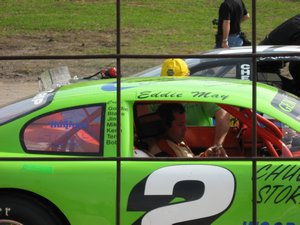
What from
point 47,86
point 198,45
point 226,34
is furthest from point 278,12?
point 47,86

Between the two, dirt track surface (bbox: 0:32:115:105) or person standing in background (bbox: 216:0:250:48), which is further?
dirt track surface (bbox: 0:32:115:105)

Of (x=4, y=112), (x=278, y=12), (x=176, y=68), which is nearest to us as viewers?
(x=4, y=112)

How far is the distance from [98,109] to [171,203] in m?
0.73

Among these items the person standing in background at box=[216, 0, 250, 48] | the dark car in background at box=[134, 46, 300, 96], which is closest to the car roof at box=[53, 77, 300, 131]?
the dark car in background at box=[134, 46, 300, 96]

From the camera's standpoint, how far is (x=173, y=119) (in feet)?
19.8

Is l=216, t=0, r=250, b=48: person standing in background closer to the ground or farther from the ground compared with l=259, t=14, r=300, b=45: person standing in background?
farther from the ground

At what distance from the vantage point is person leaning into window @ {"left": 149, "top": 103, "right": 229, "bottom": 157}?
6.02 metres

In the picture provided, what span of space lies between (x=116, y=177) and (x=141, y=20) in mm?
16616

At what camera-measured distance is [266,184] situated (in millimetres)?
5371

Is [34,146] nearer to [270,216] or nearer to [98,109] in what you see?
[98,109]

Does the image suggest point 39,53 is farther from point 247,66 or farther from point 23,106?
point 23,106

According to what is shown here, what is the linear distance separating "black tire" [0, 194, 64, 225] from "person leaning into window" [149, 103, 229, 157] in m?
0.88

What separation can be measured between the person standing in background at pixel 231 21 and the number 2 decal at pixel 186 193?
18.2ft

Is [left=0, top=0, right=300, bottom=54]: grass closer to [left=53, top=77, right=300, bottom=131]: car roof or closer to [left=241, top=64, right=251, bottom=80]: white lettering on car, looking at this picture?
[left=241, top=64, right=251, bottom=80]: white lettering on car
